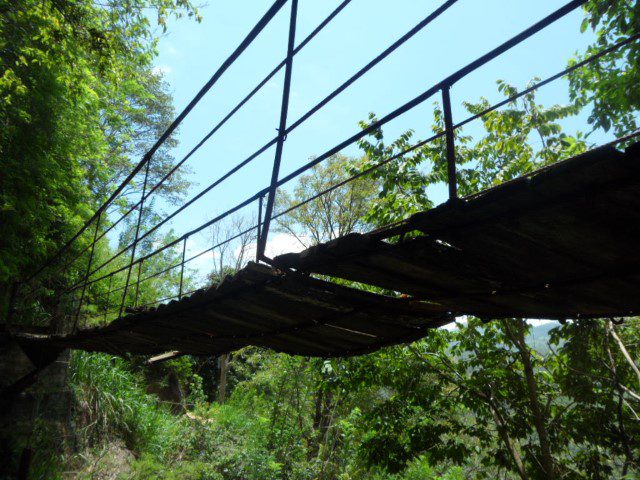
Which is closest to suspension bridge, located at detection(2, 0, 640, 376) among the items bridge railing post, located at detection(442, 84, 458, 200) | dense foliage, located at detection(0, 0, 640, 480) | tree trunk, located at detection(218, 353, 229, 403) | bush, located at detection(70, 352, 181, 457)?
bridge railing post, located at detection(442, 84, 458, 200)

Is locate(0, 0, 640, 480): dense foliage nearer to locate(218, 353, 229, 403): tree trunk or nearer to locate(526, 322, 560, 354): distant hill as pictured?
locate(526, 322, 560, 354): distant hill

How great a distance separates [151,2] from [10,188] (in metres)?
3.35

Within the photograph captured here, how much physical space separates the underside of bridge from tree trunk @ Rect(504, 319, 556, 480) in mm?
2407

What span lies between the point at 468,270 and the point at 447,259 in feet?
0.50

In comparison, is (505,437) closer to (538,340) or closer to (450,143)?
(538,340)

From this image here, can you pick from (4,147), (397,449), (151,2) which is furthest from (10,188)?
(397,449)

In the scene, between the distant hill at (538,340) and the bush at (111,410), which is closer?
the distant hill at (538,340)

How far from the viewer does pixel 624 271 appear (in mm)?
1509

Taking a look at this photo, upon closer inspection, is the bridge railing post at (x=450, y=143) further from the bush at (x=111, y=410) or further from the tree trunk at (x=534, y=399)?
the bush at (x=111, y=410)

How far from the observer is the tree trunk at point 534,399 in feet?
14.1

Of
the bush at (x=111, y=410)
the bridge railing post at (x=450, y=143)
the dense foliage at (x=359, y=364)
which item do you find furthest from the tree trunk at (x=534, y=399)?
the bush at (x=111, y=410)

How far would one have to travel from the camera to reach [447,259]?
1549 millimetres

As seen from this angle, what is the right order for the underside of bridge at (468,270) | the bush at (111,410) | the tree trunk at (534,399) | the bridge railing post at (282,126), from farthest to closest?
the bush at (111,410) → the tree trunk at (534,399) → the bridge railing post at (282,126) → the underside of bridge at (468,270)

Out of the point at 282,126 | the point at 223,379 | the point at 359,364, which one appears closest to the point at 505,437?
the point at 359,364
